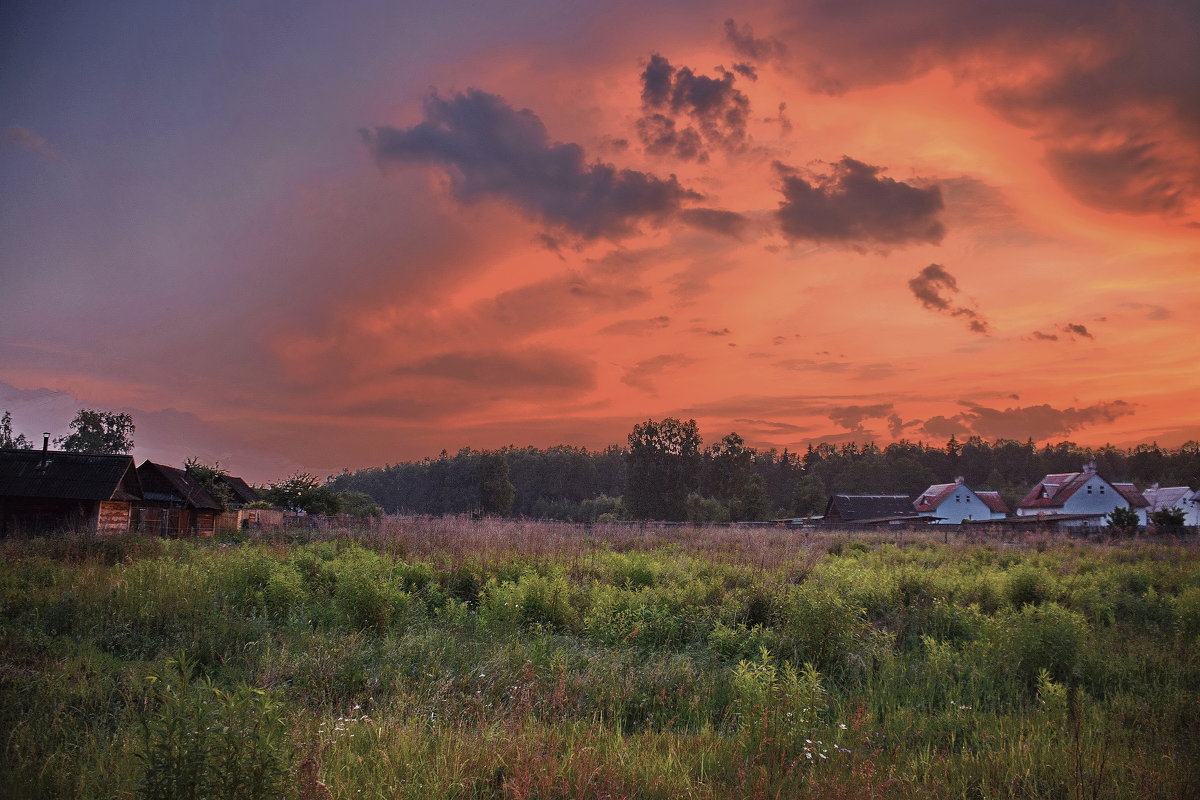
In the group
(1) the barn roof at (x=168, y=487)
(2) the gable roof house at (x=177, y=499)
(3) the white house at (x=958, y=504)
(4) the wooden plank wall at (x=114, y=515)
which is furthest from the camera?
(3) the white house at (x=958, y=504)

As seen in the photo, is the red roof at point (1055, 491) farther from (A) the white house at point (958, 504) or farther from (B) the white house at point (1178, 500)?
(B) the white house at point (1178, 500)

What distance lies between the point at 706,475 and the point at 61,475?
205 ft

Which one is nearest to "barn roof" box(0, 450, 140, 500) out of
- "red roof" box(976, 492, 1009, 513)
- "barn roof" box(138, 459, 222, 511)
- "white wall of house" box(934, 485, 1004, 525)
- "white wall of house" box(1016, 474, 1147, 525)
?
"barn roof" box(138, 459, 222, 511)

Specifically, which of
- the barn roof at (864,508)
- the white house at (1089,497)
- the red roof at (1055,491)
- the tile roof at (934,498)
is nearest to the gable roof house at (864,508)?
the barn roof at (864,508)

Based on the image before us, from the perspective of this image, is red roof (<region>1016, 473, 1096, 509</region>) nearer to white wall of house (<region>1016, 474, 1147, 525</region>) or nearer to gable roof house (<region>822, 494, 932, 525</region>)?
white wall of house (<region>1016, 474, 1147, 525</region>)

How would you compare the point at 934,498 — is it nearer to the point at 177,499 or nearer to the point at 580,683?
A: the point at 177,499

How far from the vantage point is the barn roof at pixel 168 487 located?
39.7 m

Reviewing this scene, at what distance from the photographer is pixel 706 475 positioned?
81750 mm

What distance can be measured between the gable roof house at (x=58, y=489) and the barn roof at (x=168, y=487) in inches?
240

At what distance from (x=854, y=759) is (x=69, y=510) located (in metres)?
37.3

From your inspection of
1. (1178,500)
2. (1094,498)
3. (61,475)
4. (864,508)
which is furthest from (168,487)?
(1178,500)

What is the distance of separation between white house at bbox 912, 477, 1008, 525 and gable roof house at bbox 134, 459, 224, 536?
5426 centimetres

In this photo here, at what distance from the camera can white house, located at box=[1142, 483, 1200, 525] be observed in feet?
195

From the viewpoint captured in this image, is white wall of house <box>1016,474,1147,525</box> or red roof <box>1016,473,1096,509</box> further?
red roof <box>1016,473,1096,509</box>
